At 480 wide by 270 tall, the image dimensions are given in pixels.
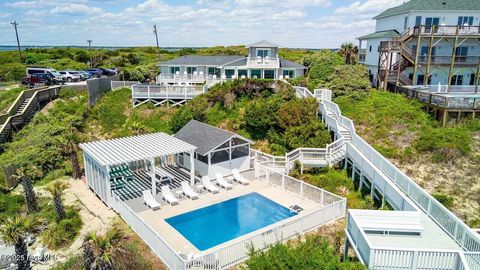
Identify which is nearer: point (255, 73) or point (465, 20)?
point (465, 20)

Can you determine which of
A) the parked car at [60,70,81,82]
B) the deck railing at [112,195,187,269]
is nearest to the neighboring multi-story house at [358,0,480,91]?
the deck railing at [112,195,187,269]

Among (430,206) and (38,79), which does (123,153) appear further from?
(38,79)

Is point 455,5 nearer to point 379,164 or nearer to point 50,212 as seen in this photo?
point 379,164

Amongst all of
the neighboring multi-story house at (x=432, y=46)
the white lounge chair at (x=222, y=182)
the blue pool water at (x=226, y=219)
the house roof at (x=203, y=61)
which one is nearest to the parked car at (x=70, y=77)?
the house roof at (x=203, y=61)

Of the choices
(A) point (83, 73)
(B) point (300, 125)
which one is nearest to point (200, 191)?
(B) point (300, 125)

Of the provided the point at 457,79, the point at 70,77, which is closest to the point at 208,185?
the point at 457,79

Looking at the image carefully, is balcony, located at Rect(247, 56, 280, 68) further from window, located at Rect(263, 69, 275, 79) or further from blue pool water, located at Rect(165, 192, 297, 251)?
blue pool water, located at Rect(165, 192, 297, 251)
